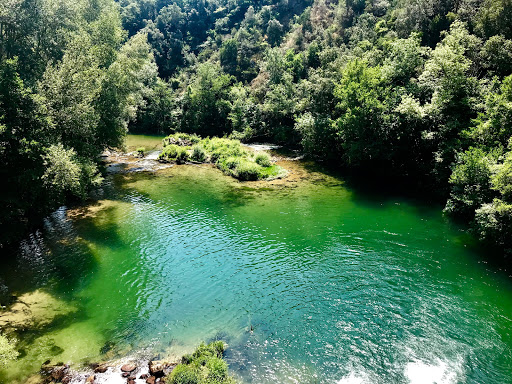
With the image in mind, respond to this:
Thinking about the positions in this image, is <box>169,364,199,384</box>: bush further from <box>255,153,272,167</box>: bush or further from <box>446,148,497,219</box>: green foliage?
<box>255,153,272,167</box>: bush

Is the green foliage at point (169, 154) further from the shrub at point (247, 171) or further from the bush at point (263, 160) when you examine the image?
the bush at point (263, 160)

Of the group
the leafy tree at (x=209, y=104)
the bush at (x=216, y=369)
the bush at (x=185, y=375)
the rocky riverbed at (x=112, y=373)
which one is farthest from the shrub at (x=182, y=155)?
the bush at (x=185, y=375)

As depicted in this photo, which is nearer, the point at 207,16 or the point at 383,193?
the point at 383,193

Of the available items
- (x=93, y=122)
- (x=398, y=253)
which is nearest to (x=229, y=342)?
(x=398, y=253)

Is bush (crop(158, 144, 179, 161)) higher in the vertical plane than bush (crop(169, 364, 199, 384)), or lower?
higher

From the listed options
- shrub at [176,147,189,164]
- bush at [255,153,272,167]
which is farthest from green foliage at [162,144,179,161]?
bush at [255,153,272,167]

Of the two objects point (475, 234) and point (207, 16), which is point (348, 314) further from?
point (207, 16)
